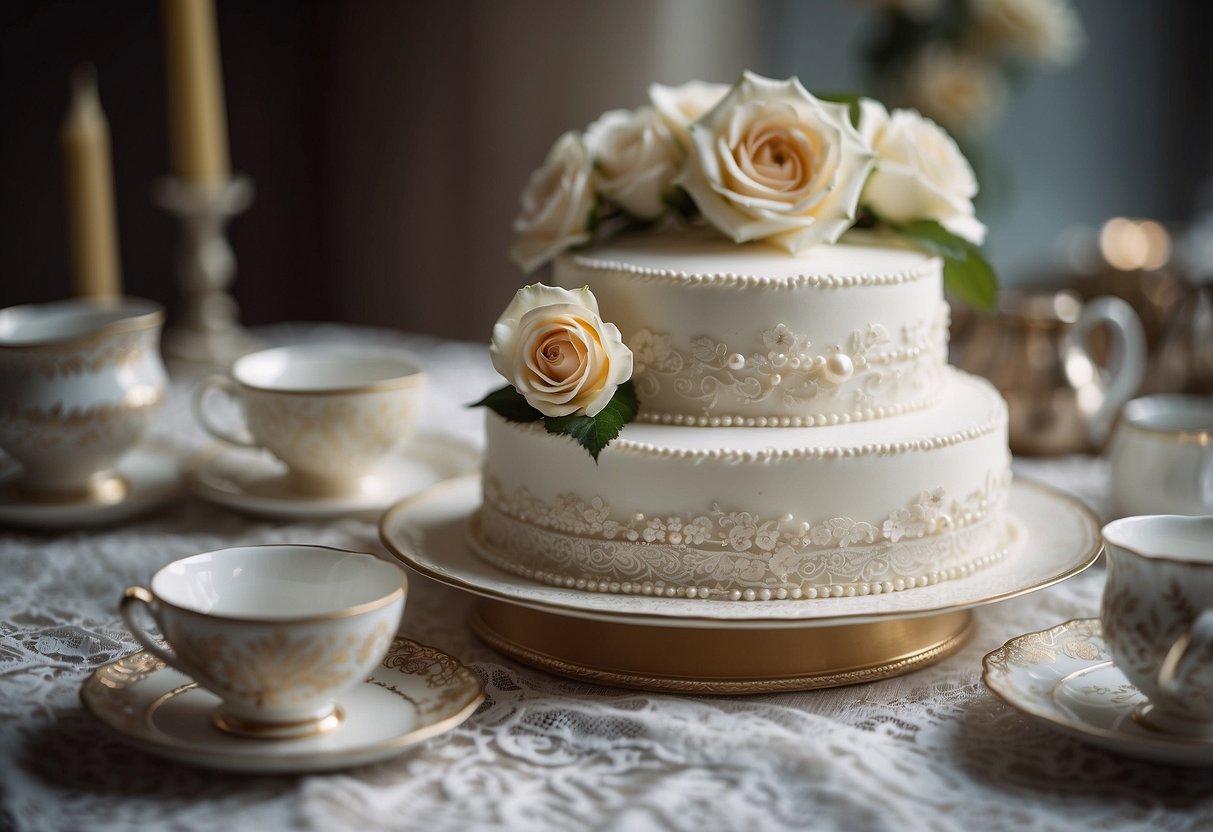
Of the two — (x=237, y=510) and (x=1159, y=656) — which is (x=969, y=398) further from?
(x=237, y=510)

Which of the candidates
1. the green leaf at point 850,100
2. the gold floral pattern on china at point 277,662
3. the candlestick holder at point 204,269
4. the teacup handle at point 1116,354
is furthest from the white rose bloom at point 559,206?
the candlestick holder at point 204,269

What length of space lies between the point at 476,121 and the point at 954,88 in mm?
1673

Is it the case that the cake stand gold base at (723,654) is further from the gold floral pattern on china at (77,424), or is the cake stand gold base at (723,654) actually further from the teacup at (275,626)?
the gold floral pattern on china at (77,424)

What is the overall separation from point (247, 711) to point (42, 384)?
75 cm

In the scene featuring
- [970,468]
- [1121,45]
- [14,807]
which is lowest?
[14,807]

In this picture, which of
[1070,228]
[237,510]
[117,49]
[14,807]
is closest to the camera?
[14,807]

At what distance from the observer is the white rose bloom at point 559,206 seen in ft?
4.82

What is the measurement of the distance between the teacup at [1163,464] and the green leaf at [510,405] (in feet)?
2.76

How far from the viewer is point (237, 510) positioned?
5.88 feet

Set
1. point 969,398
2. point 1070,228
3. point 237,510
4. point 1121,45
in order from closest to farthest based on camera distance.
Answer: point 969,398 < point 237,510 < point 1121,45 < point 1070,228

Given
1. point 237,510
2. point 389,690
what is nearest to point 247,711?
point 389,690

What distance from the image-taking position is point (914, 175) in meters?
A: 1.47

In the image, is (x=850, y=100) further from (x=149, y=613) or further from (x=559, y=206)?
(x=149, y=613)

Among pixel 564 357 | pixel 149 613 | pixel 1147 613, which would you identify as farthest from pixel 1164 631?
pixel 149 613
